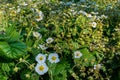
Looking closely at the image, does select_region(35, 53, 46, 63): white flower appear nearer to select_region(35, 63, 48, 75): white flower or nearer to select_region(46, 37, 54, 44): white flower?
select_region(35, 63, 48, 75): white flower

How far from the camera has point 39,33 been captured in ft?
11.1

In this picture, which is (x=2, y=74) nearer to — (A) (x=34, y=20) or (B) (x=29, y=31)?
(B) (x=29, y=31)

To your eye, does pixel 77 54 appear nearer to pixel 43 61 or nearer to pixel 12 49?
pixel 43 61

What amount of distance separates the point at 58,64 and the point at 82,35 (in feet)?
1.26

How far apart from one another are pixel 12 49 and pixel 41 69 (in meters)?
0.29

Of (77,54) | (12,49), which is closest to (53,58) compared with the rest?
(77,54)

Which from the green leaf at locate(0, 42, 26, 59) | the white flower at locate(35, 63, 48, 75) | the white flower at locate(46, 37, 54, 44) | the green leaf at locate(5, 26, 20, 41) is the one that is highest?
the green leaf at locate(5, 26, 20, 41)

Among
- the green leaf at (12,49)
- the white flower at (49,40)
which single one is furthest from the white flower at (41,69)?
the white flower at (49,40)

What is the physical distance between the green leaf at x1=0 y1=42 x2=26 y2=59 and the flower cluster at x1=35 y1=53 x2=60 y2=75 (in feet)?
0.46

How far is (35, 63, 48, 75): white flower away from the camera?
303cm

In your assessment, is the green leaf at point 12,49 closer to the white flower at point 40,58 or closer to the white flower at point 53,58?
the white flower at point 40,58

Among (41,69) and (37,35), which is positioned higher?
(37,35)

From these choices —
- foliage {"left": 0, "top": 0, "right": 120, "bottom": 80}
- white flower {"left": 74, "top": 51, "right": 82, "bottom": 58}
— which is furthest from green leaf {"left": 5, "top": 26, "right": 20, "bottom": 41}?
white flower {"left": 74, "top": 51, "right": 82, "bottom": 58}

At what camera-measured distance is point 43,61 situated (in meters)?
3.09
